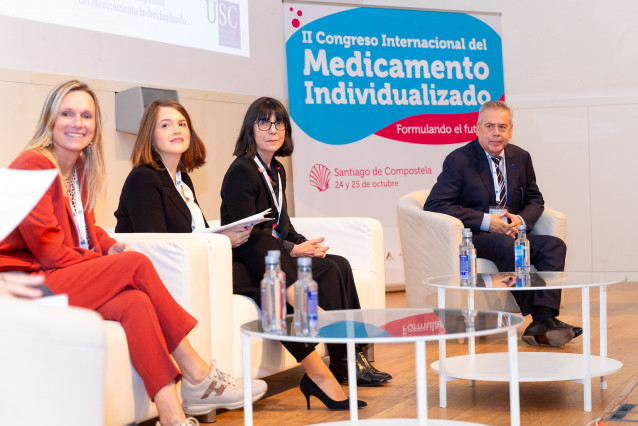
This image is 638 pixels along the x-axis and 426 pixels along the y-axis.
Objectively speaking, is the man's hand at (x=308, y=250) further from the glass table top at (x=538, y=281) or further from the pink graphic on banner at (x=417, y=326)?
the pink graphic on banner at (x=417, y=326)

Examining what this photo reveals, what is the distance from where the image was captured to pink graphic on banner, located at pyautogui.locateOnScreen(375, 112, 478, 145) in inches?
238

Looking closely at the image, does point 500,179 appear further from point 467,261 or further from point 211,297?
point 211,297

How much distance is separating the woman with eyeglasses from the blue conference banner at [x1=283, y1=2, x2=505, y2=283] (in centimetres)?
229

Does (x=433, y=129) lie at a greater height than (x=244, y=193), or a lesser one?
greater

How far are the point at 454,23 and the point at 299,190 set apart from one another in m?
1.81

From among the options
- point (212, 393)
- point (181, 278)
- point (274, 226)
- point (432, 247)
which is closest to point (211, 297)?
point (181, 278)

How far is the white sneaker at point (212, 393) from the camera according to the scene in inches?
102

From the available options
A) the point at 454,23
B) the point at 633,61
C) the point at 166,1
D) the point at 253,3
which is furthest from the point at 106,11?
the point at 633,61

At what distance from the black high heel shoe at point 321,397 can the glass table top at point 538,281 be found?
555 mm

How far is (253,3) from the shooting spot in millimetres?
5613

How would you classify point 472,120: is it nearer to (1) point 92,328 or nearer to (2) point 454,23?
(2) point 454,23

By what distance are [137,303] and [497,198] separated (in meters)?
2.57

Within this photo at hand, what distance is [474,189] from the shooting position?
14.4 feet

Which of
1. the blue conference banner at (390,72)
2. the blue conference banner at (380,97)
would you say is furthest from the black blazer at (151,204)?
the blue conference banner at (390,72)
